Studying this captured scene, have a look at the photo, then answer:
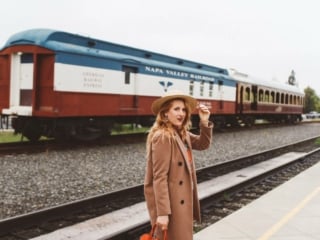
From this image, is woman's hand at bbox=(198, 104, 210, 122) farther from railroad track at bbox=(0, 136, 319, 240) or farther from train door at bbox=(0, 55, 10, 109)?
train door at bbox=(0, 55, 10, 109)

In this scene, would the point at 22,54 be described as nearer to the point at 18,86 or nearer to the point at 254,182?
the point at 18,86

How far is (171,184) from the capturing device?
304 centimetres

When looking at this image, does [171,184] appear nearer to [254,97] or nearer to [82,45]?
[82,45]

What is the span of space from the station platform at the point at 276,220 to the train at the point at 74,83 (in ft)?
24.8

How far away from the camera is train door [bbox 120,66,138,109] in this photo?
49.2ft

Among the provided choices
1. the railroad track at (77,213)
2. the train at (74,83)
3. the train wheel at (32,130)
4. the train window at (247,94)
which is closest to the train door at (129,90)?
the train at (74,83)

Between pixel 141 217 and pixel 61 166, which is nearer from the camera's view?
pixel 141 217

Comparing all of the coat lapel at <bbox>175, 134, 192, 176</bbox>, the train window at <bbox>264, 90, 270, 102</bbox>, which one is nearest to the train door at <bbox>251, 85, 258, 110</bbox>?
the train window at <bbox>264, 90, 270, 102</bbox>

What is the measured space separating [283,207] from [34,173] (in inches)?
198

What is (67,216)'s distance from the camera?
5773 mm

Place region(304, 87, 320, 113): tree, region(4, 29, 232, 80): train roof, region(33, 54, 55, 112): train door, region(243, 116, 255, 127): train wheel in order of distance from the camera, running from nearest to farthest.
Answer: region(33, 54, 55, 112): train door, region(4, 29, 232, 80): train roof, region(243, 116, 255, 127): train wheel, region(304, 87, 320, 113): tree

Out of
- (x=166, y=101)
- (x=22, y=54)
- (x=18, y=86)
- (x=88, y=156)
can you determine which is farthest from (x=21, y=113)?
(x=166, y=101)

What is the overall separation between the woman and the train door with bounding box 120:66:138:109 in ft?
38.5

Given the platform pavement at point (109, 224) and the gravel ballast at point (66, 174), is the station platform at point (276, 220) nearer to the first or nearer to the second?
the platform pavement at point (109, 224)
